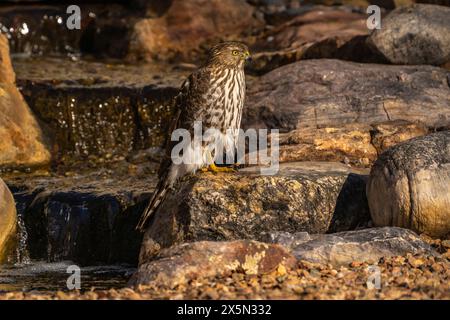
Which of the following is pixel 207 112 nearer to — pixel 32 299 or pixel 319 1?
pixel 32 299

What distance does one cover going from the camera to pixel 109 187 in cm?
1064

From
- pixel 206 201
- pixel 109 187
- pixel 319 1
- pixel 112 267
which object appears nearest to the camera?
pixel 206 201

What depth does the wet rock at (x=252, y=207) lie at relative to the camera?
8.60 metres

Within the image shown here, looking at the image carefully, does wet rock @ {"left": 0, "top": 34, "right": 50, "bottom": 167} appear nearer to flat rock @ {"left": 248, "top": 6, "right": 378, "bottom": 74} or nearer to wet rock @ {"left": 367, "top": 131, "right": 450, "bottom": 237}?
flat rock @ {"left": 248, "top": 6, "right": 378, "bottom": 74}

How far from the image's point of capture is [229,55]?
30.5 ft

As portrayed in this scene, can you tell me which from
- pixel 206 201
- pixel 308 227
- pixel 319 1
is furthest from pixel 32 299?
pixel 319 1

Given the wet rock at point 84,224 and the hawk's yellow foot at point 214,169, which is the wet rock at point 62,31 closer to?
the wet rock at point 84,224

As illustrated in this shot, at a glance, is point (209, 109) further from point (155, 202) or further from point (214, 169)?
point (155, 202)

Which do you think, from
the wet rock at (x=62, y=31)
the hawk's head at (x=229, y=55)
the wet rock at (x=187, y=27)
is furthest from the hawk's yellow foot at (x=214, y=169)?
the wet rock at (x=62, y=31)

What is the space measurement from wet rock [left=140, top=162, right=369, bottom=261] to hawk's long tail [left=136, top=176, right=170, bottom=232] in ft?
0.81

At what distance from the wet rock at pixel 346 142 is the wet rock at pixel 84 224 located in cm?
143

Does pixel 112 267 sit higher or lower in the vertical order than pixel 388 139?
lower
